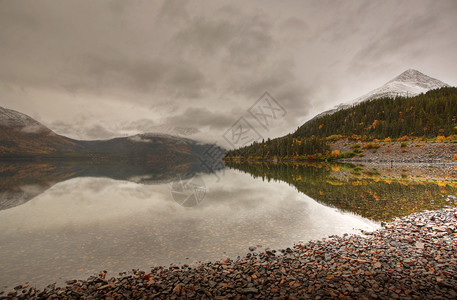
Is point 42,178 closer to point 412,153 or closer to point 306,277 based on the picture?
point 306,277

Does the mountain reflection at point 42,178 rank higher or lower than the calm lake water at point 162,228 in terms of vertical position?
higher

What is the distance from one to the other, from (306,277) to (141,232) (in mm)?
11875

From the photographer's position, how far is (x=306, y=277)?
8320mm

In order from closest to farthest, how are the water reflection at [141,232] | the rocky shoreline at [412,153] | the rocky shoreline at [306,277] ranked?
the rocky shoreline at [306,277] < the water reflection at [141,232] < the rocky shoreline at [412,153]

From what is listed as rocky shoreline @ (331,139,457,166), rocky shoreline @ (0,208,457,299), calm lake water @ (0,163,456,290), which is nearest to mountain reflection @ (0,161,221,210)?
calm lake water @ (0,163,456,290)

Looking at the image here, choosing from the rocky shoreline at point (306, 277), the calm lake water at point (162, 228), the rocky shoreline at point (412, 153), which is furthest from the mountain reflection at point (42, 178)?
the rocky shoreline at point (412, 153)

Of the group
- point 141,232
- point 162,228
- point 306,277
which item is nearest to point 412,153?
point 306,277

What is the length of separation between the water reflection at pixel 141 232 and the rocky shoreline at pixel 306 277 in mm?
1233

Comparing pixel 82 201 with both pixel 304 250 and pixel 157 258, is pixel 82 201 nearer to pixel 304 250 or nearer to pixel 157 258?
pixel 157 258

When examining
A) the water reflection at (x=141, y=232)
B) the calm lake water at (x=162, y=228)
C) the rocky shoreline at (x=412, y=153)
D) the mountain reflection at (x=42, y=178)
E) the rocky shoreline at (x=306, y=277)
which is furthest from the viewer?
the rocky shoreline at (x=412, y=153)

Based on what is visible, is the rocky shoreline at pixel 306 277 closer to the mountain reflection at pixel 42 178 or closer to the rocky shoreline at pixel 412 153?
the mountain reflection at pixel 42 178

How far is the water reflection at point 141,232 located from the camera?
10789 mm

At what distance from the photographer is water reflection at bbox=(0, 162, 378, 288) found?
10.8 meters

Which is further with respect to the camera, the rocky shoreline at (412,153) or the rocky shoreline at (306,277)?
the rocky shoreline at (412,153)
